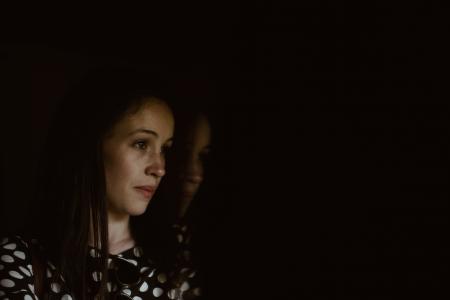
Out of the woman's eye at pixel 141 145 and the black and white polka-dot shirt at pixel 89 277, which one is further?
the woman's eye at pixel 141 145

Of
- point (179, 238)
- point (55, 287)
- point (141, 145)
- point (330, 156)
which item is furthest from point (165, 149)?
point (330, 156)

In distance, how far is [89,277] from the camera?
2.68 ft

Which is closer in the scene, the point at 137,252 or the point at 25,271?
the point at 25,271

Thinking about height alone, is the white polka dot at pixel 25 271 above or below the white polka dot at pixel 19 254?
below

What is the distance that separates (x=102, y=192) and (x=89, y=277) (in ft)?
0.50

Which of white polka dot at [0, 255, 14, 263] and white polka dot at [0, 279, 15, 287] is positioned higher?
white polka dot at [0, 255, 14, 263]

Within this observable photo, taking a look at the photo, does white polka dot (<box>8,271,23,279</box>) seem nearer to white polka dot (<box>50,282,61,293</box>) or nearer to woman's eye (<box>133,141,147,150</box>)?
white polka dot (<box>50,282,61,293</box>)

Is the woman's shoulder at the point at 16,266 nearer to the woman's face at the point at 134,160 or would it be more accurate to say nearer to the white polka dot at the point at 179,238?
the woman's face at the point at 134,160

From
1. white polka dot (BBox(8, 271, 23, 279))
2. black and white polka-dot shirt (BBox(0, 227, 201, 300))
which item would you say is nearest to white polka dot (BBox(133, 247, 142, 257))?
black and white polka-dot shirt (BBox(0, 227, 201, 300))

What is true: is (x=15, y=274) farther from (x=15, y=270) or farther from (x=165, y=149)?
(x=165, y=149)

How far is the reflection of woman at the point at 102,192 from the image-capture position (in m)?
0.82

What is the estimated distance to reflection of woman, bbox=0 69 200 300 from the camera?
2.69 ft

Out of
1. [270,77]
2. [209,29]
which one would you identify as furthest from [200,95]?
[270,77]

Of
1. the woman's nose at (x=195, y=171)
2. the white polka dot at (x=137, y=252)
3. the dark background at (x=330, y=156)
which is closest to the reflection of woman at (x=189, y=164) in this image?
the woman's nose at (x=195, y=171)
